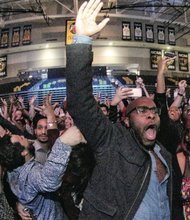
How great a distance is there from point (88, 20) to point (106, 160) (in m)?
0.76

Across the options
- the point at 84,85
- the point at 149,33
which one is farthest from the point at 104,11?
the point at 84,85

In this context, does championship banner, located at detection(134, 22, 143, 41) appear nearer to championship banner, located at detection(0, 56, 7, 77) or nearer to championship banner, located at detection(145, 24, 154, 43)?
championship banner, located at detection(145, 24, 154, 43)

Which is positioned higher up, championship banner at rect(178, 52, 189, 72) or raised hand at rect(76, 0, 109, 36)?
championship banner at rect(178, 52, 189, 72)

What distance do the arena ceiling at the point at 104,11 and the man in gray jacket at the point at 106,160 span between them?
14923 millimetres

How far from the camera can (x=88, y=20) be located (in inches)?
71.4

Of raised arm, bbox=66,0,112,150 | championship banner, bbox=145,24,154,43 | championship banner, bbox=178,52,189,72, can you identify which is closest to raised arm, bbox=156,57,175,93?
raised arm, bbox=66,0,112,150

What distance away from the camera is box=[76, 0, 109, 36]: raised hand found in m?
1.79

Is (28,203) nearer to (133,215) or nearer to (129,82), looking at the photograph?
(133,215)

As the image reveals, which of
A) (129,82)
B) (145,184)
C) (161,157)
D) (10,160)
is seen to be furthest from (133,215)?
(129,82)

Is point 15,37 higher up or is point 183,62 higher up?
point 15,37

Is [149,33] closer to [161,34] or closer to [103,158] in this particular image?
[161,34]

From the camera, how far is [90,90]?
1.75 meters

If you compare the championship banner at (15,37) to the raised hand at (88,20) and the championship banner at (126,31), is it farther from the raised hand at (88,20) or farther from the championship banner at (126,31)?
the raised hand at (88,20)

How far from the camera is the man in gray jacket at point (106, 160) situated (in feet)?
5.66
